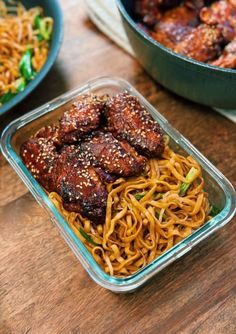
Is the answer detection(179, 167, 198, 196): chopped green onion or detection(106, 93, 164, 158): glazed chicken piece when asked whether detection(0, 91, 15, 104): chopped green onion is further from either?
detection(179, 167, 198, 196): chopped green onion

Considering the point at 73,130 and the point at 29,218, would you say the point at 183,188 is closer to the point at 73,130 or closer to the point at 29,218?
the point at 73,130

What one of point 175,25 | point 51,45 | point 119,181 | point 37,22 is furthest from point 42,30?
point 119,181

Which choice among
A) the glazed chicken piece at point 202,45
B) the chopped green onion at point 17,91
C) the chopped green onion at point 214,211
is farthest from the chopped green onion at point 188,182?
the chopped green onion at point 17,91

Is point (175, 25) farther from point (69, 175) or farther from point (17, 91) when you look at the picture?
point (69, 175)

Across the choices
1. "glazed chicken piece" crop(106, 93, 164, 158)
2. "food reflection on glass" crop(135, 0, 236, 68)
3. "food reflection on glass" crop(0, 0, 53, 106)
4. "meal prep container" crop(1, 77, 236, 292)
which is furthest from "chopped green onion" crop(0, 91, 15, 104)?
"food reflection on glass" crop(135, 0, 236, 68)

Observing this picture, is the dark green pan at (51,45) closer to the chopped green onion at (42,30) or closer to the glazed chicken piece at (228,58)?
the chopped green onion at (42,30)
